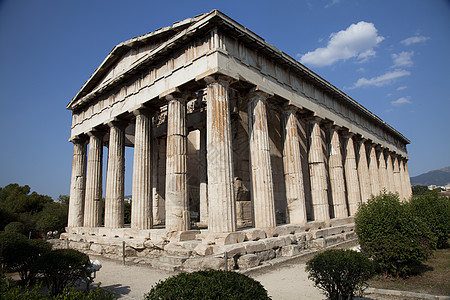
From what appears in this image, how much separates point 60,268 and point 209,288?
434 cm

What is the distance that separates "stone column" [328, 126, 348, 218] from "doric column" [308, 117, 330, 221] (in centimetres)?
224

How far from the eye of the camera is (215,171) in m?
10.8

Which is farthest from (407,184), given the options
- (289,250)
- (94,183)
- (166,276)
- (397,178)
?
(166,276)

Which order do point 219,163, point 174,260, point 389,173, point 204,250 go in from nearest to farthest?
1. point 204,250
2. point 174,260
3. point 219,163
4. point 389,173

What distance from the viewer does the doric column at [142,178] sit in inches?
546

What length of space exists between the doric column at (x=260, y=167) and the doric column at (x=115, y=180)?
7.64m

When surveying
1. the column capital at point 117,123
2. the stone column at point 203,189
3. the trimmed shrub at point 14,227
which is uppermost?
the column capital at point 117,123

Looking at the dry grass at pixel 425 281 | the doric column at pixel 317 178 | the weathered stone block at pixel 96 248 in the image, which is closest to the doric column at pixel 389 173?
the doric column at pixel 317 178

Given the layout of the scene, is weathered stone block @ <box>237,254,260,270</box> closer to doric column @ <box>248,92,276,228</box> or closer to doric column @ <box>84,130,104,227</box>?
doric column @ <box>248,92,276,228</box>

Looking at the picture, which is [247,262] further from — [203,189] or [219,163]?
[203,189]

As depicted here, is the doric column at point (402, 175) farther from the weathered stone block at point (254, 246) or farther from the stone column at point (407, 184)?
the weathered stone block at point (254, 246)

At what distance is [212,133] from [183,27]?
549cm

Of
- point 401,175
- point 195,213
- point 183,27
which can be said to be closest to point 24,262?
point 183,27

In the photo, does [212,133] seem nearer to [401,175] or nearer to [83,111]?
[83,111]
